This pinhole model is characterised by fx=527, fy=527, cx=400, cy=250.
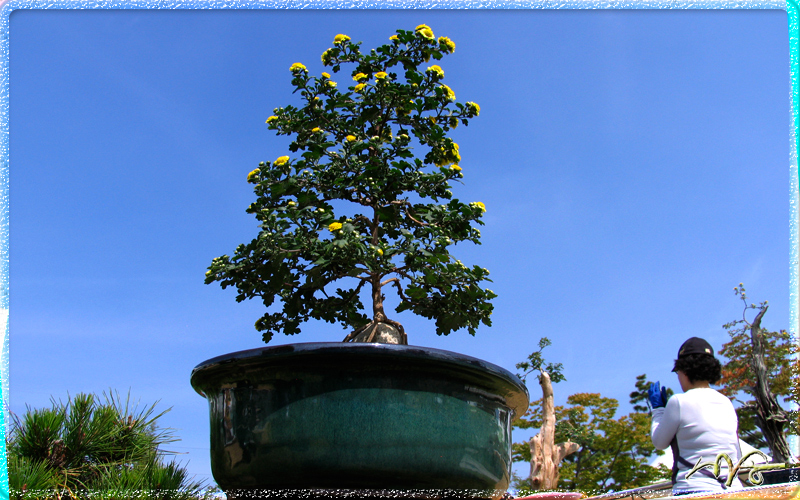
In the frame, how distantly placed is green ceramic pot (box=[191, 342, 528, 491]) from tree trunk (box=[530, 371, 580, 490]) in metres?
7.26

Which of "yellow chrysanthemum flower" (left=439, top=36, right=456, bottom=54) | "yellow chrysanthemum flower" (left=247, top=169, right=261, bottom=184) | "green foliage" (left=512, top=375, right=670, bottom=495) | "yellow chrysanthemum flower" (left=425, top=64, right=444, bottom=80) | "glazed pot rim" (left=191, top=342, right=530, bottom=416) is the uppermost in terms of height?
"yellow chrysanthemum flower" (left=439, top=36, right=456, bottom=54)

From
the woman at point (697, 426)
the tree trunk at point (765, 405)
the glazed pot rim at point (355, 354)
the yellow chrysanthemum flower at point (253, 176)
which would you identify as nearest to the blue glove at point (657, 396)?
the woman at point (697, 426)

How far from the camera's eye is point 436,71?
8.51 feet

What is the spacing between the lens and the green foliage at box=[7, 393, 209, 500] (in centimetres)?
168

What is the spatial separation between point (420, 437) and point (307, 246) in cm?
101

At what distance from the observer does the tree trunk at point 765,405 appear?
Result: 9.92m

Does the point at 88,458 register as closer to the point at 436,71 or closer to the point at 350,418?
the point at 350,418

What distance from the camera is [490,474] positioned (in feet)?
5.95

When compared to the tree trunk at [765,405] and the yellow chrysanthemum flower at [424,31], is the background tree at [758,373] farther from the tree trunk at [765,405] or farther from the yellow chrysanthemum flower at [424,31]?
the yellow chrysanthemum flower at [424,31]

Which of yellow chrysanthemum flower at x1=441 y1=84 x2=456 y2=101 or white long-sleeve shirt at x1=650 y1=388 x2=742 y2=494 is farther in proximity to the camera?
yellow chrysanthemum flower at x1=441 y1=84 x2=456 y2=101

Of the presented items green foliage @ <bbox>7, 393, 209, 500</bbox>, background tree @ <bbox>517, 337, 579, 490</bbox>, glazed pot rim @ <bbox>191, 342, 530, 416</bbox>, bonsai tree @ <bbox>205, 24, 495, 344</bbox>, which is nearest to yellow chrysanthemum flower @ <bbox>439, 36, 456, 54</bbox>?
bonsai tree @ <bbox>205, 24, 495, 344</bbox>

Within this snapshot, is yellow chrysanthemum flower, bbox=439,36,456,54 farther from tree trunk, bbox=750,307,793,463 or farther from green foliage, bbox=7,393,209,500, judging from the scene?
tree trunk, bbox=750,307,793,463

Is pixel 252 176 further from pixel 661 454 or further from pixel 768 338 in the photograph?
pixel 661 454

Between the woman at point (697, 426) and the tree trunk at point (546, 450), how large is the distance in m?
7.11
